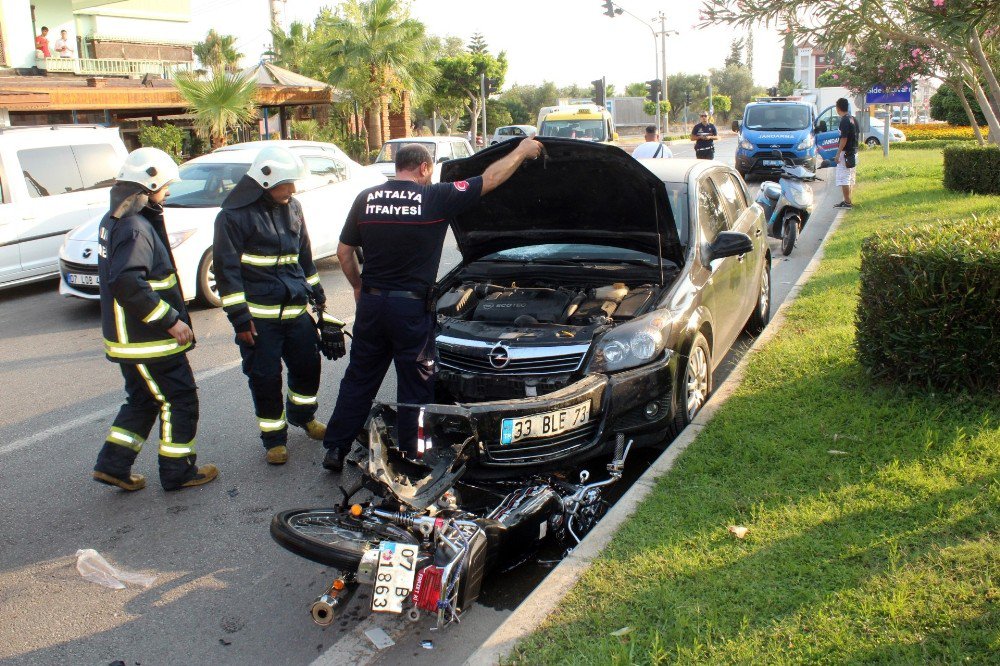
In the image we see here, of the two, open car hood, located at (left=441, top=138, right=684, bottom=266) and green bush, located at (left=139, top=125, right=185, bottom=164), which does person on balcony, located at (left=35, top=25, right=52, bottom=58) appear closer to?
green bush, located at (left=139, top=125, right=185, bottom=164)

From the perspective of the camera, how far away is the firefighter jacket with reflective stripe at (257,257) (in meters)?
5.30

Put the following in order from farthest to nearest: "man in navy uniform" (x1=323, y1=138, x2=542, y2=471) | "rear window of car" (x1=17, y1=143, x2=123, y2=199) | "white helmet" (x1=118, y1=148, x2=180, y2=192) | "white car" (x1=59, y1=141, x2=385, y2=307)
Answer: "rear window of car" (x1=17, y1=143, x2=123, y2=199) → "white car" (x1=59, y1=141, x2=385, y2=307) → "white helmet" (x1=118, y1=148, x2=180, y2=192) → "man in navy uniform" (x1=323, y1=138, x2=542, y2=471)

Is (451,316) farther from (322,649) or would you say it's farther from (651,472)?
(322,649)

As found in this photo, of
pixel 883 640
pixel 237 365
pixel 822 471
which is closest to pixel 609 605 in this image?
pixel 883 640

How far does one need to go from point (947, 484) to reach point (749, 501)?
36.3 inches

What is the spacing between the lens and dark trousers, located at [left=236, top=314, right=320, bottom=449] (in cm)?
548

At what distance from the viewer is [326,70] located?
3206 centimetres

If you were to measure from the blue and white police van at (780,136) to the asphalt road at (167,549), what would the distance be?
1567cm

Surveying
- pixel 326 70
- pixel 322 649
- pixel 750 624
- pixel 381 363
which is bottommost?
pixel 322 649

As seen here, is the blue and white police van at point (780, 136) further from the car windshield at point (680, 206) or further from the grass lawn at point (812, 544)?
the grass lawn at point (812, 544)

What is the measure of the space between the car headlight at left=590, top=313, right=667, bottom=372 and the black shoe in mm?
1578

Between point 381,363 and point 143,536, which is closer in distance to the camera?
point 143,536

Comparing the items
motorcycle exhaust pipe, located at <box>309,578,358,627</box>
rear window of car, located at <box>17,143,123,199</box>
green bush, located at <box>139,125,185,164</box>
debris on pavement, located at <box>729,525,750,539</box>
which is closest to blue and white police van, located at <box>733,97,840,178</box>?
green bush, located at <box>139,125,185,164</box>

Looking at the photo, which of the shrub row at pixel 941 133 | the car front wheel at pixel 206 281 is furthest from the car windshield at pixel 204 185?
the shrub row at pixel 941 133
